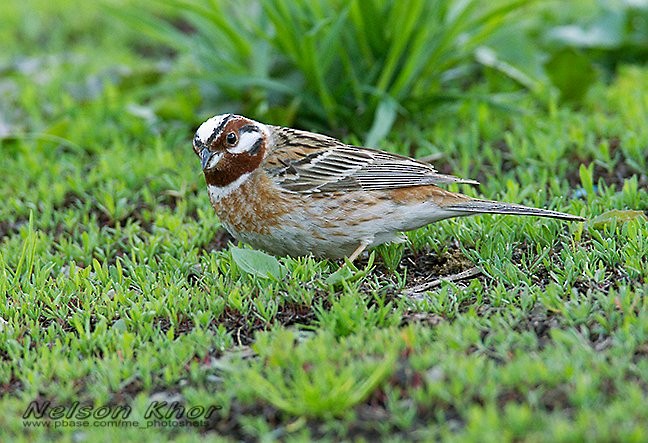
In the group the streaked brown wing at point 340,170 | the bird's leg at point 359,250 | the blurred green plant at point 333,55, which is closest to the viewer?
the bird's leg at point 359,250

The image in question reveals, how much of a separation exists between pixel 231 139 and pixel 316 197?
2.10 ft

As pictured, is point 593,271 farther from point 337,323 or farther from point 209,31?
point 209,31

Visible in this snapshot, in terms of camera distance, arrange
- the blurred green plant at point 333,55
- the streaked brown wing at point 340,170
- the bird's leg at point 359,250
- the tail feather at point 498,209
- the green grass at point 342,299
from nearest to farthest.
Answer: the green grass at point 342,299 < the tail feather at point 498,209 < the bird's leg at point 359,250 < the streaked brown wing at point 340,170 < the blurred green plant at point 333,55

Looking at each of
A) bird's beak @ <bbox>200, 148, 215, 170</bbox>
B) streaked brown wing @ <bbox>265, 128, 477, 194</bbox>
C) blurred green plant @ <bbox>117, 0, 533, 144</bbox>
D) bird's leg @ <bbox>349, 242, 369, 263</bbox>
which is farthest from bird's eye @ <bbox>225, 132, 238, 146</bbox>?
blurred green plant @ <bbox>117, 0, 533, 144</bbox>

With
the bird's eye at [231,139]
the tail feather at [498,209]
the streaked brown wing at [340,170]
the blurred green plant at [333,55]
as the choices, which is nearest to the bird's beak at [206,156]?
the bird's eye at [231,139]

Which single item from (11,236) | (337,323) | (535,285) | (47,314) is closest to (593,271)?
(535,285)

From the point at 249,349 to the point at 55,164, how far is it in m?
3.54

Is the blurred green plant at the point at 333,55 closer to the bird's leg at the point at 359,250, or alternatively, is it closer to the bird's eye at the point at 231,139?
the bird's eye at the point at 231,139

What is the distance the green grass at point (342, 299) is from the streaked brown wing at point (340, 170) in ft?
1.37

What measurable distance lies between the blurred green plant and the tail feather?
76.2 inches

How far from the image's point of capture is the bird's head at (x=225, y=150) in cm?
558

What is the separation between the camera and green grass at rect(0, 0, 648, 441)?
3787 millimetres

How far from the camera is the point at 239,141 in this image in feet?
18.6

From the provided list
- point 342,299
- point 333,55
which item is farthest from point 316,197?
point 333,55
